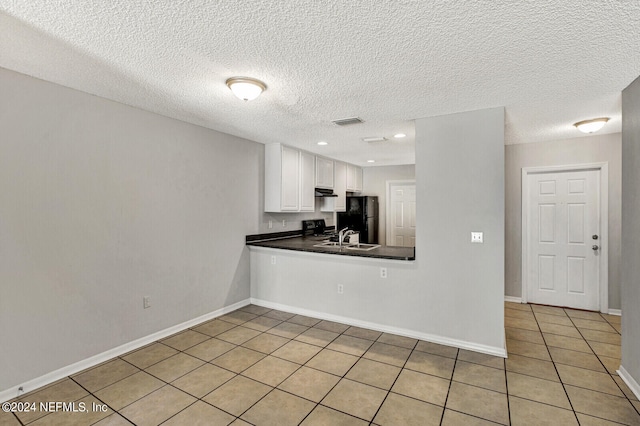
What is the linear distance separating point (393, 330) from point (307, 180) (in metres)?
2.80

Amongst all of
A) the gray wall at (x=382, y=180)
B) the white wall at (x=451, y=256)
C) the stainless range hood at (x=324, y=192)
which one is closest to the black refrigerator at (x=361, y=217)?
the gray wall at (x=382, y=180)

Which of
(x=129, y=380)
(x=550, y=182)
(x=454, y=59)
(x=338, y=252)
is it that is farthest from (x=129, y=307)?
(x=550, y=182)

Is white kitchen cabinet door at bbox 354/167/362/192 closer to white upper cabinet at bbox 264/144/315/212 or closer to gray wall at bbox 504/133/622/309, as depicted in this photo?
white upper cabinet at bbox 264/144/315/212

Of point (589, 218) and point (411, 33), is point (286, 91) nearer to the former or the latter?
Result: point (411, 33)

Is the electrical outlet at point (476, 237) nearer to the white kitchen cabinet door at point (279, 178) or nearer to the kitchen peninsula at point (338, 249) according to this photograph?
the kitchen peninsula at point (338, 249)

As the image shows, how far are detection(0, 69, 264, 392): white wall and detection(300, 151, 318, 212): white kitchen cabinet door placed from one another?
1.42 m

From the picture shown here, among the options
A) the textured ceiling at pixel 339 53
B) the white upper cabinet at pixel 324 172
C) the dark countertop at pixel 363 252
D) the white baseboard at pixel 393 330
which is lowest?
the white baseboard at pixel 393 330

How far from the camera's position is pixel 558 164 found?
4.39m

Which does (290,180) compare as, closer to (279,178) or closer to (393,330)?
(279,178)

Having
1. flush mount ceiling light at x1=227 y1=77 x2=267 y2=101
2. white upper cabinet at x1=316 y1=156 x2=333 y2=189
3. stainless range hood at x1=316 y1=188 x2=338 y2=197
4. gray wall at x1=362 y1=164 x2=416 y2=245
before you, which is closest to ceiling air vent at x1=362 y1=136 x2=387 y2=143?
white upper cabinet at x1=316 y1=156 x2=333 y2=189

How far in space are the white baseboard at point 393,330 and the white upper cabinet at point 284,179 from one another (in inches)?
56.6

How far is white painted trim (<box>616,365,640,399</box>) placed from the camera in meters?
2.29

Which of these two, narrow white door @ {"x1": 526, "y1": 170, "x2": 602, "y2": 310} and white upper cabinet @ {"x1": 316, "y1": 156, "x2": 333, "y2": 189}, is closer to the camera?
narrow white door @ {"x1": 526, "y1": 170, "x2": 602, "y2": 310}

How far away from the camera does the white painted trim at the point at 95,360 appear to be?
234 centimetres
